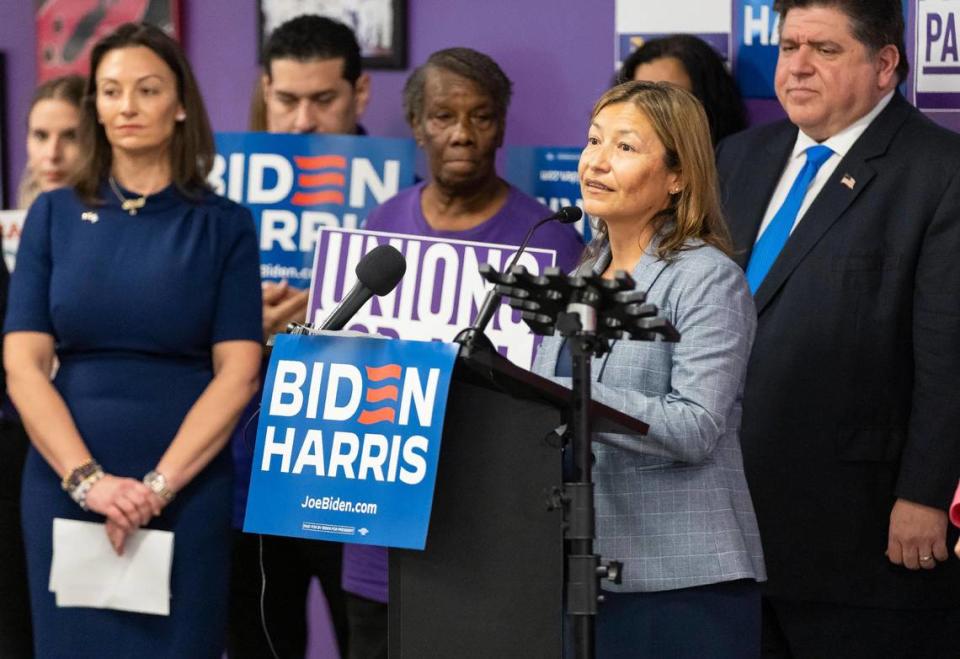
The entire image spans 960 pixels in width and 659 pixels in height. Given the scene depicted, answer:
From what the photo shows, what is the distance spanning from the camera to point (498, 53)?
14.5 ft

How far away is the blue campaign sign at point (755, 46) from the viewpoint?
13.2 ft

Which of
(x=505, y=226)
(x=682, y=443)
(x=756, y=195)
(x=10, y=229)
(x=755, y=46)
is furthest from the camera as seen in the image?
(x=10, y=229)

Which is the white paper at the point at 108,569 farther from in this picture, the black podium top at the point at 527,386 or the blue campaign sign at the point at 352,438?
the black podium top at the point at 527,386

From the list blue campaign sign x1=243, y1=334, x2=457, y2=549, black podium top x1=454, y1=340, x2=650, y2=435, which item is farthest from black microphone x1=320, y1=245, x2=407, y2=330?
black podium top x1=454, y1=340, x2=650, y2=435

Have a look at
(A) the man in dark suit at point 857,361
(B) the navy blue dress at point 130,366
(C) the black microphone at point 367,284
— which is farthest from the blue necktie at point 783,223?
(C) the black microphone at point 367,284

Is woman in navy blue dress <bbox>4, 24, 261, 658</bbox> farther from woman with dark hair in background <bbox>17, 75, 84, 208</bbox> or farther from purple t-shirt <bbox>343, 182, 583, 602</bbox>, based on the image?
woman with dark hair in background <bbox>17, 75, 84, 208</bbox>

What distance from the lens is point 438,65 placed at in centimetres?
387

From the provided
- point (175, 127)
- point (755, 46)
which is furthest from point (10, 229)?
point (755, 46)

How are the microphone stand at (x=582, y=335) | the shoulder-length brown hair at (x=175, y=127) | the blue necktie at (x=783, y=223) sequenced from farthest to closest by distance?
the shoulder-length brown hair at (x=175, y=127), the blue necktie at (x=783, y=223), the microphone stand at (x=582, y=335)

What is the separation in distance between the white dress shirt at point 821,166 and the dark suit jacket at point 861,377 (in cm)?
4

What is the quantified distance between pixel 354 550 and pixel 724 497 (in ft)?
4.85

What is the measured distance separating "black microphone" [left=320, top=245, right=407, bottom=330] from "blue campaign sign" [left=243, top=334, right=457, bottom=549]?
35mm

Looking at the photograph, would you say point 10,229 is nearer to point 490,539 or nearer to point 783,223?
point 783,223

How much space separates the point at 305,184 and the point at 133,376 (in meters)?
0.96
